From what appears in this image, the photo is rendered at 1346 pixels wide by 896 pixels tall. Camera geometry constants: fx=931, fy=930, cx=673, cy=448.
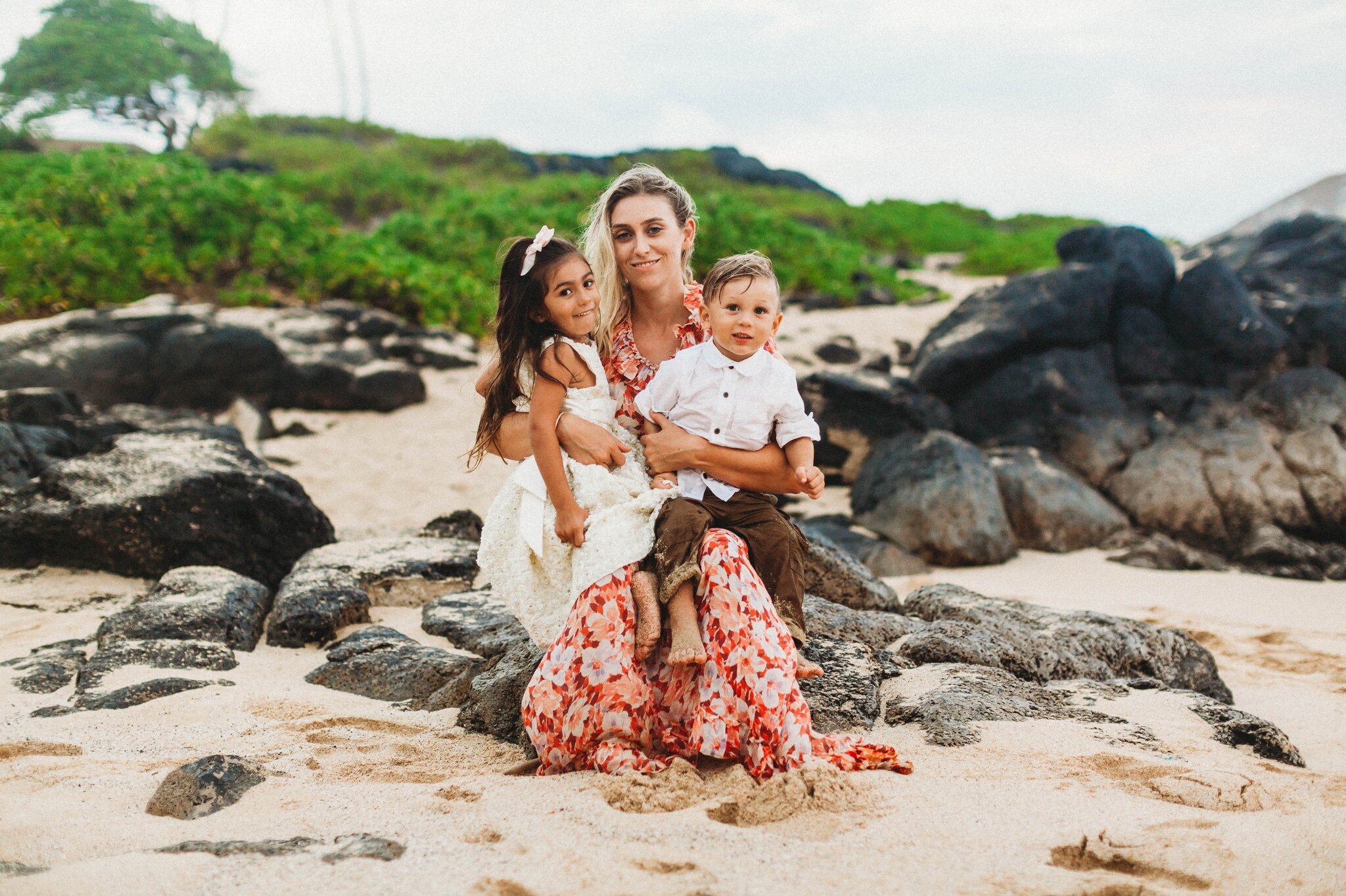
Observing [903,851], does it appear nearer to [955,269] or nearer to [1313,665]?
[1313,665]

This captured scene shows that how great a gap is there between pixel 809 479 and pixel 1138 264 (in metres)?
7.64

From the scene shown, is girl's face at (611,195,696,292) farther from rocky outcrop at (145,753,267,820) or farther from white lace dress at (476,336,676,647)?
rocky outcrop at (145,753,267,820)

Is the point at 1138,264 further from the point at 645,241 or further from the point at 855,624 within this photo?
the point at 645,241

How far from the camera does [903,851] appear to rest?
2369 millimetres

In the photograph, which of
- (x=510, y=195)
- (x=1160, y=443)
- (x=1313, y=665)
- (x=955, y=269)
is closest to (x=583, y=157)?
(x=510, y=195)

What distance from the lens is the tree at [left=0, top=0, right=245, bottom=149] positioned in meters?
23.4

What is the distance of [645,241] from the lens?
3668 millimetres

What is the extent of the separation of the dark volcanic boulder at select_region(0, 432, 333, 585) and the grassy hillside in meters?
4.18

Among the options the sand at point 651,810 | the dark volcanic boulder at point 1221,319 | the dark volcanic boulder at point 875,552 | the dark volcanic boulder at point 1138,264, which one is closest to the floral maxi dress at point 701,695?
the sand at point 651,810

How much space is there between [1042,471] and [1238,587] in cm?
178

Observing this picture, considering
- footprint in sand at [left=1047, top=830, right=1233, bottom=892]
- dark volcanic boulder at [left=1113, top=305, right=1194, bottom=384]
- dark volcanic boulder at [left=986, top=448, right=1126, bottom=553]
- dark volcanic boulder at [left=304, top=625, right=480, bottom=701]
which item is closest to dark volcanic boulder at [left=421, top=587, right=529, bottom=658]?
dark volcanic boulder at [left=304, top=625, right=480, bottom=701]

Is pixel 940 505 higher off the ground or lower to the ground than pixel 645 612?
lower

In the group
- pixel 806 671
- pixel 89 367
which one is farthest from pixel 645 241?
pixel 89 367

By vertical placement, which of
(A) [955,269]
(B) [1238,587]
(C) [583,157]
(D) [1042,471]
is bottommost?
(B) [1238,587]
